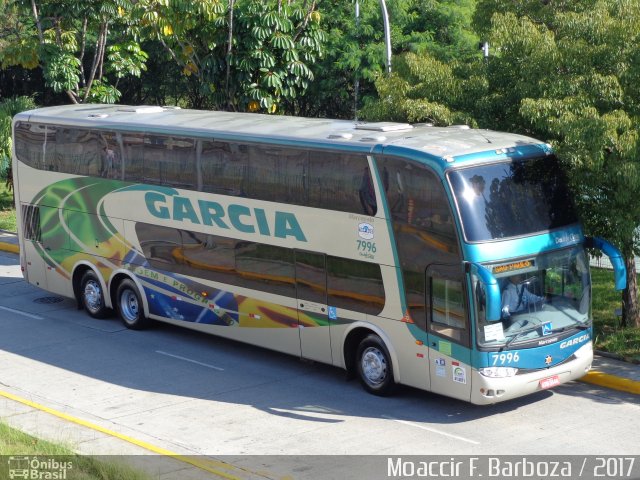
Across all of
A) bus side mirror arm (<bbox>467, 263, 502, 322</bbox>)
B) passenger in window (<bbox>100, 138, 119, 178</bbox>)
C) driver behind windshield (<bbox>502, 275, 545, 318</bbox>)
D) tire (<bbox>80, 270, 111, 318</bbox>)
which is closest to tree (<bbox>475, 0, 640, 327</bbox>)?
driver behind windshield (<bbox>502, 275, 545, 318</bbox>)

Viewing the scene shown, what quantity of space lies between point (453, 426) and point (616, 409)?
2351mm

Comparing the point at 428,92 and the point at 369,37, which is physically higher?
the point at 369,37

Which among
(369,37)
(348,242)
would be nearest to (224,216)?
(348,242)

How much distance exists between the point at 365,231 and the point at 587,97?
3816 mm

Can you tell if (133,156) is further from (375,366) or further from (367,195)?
(375,366)

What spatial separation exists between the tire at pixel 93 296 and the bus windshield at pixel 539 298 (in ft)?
29.2

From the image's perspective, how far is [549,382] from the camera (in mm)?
13867

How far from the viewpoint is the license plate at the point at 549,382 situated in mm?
13781

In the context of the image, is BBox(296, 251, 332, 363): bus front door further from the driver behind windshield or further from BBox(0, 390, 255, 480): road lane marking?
BBox(0, 390, 255, 480): road lane marking

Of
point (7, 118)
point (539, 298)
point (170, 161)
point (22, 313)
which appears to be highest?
point (7, 118)

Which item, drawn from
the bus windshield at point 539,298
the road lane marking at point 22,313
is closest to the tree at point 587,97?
the bus windshield at point 539,298

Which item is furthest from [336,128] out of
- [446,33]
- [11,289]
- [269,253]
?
[446,33]

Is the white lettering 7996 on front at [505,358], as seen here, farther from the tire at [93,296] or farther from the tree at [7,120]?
the tree at [7,120]

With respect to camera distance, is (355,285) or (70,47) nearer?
(355,285)
